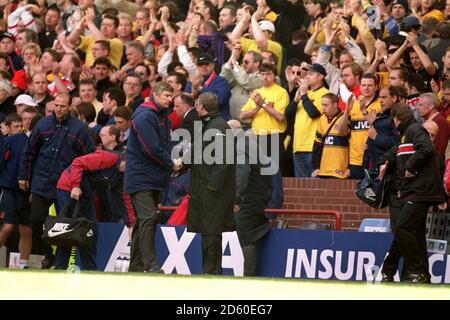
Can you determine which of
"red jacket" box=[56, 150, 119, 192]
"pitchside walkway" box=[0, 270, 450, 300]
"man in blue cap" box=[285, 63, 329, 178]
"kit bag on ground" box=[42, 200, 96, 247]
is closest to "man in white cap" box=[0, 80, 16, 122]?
"red jacket" box=[56, 150, 119, 192]

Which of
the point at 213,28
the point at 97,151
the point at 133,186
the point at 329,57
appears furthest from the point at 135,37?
the point at 133,186

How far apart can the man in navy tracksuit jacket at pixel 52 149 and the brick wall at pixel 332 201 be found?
10.0 ft

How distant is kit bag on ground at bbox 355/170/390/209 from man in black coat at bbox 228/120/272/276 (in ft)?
4.29

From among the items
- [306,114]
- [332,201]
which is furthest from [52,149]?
[332,201]

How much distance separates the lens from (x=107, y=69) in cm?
2286

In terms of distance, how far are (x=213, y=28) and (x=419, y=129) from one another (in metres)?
7.06

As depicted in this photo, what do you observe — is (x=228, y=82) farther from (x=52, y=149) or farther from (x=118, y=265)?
(x=118, y=265)

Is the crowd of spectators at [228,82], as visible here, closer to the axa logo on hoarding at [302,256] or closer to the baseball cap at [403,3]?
the baseball cap at [403,3]

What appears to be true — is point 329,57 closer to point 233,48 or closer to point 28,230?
point 233,48

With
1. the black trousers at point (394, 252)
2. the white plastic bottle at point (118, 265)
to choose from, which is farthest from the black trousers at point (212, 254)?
the white plastic bottle at point (118, 265)

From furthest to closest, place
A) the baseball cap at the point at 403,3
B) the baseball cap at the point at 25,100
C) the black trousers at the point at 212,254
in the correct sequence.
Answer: the baseball cap at the point at 403,3 → the baseball cap at the point at 25,100 → the black trousers at the point at 212,254

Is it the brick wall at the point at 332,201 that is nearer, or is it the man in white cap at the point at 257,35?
the brick wall at the point at 332,201

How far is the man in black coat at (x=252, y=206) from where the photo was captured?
1830 centimetres

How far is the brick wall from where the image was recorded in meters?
19.7
